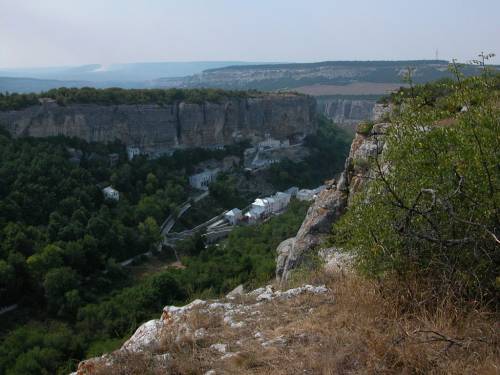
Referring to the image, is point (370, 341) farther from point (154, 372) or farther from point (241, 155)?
point (241, 155)

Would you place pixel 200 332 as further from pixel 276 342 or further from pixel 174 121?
pixel 174 121

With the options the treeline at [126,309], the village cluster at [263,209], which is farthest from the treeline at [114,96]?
the treeline at [126,309]

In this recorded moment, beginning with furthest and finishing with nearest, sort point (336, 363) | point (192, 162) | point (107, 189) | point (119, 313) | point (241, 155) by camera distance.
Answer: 1. point (241, 155)
2. point (192, 162)
3. point (107, 189)
4. point (119, 313)
5. point (336, 363)

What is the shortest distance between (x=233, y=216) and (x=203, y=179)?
567 centimetres

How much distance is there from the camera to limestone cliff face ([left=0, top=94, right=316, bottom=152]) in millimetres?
25177

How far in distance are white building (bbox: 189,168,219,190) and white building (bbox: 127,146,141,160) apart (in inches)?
143

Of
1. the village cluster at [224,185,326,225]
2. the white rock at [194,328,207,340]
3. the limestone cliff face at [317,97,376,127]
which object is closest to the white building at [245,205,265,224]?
the village cluster at [224,185,326,225]

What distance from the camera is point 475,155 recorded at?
318cm

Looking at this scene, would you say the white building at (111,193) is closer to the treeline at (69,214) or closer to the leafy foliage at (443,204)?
the treeline at (69,214)

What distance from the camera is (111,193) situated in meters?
23.5

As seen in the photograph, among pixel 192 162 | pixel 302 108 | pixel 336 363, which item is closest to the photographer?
pixel 336 363

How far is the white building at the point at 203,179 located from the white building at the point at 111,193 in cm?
666

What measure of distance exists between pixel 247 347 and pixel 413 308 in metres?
1.23

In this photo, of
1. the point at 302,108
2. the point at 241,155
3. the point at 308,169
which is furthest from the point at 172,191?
the point at 302,108
